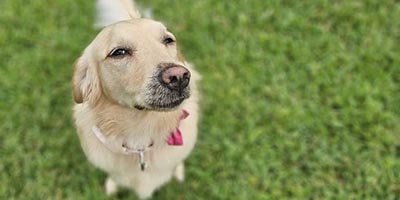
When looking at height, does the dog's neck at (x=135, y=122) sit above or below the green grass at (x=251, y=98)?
above

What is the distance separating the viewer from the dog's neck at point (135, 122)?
273cm

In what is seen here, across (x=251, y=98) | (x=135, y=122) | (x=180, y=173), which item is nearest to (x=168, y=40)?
(x=135, y=122)

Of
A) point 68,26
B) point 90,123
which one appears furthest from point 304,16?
point 90,123

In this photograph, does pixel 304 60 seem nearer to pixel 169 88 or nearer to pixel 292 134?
pixel 292 134

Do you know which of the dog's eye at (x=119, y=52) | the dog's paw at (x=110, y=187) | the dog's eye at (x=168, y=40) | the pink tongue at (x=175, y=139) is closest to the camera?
the dog's eye at (x=119, y=52)

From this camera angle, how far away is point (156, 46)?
8.26ft

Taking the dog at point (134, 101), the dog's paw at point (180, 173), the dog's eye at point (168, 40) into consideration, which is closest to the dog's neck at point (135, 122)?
the dog at point (134, 101)

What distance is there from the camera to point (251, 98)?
3869mm

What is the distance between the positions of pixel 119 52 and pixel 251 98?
5.13 feet

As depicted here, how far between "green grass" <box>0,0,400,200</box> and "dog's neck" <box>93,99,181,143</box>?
2.59ft

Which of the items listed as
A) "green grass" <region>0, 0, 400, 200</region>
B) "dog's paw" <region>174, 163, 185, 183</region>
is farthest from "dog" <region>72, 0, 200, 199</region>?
"green grass" <region>0, 0, 400, 200</region>

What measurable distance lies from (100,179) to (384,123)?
2018 mm

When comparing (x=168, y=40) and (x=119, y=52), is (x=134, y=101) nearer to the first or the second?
(x=119, y=52)

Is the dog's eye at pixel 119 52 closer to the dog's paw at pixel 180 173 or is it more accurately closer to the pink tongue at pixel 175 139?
the pink tongue at pixel 175 139
